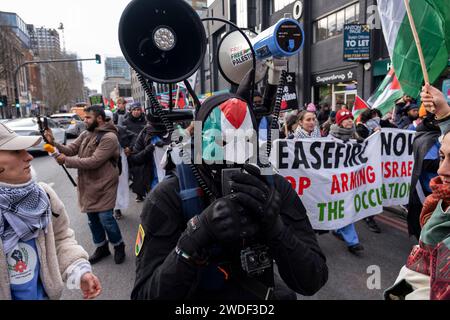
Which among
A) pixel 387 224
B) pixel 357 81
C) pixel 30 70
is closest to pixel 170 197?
pixel 387 224

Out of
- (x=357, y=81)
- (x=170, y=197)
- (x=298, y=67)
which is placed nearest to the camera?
(x=170, y=197)

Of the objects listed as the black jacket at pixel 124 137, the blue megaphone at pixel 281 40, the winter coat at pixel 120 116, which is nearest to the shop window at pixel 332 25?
the winter coat at pixel 120 116

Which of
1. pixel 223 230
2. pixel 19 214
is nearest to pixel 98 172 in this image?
pixel 19 214

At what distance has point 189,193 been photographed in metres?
1.40

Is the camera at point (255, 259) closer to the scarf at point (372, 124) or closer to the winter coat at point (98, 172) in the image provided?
the winter coat at point (98, 172)

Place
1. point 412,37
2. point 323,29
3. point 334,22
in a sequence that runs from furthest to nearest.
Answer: point 323,29
point 334,22
point 412,37

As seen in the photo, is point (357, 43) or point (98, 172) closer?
point (98, 172)

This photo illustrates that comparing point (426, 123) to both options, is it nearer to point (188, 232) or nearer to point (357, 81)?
point (188, 232)

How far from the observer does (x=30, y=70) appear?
66375 mm

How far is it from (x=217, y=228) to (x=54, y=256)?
4.13ft

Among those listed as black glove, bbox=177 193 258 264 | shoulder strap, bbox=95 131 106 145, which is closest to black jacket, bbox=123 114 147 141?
shoulder strap, bbox=95 131 106 145

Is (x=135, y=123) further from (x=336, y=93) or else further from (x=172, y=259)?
(x=336, y=93)

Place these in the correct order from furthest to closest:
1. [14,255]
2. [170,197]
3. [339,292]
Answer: [339,292] < [14,255] < [170,197]
